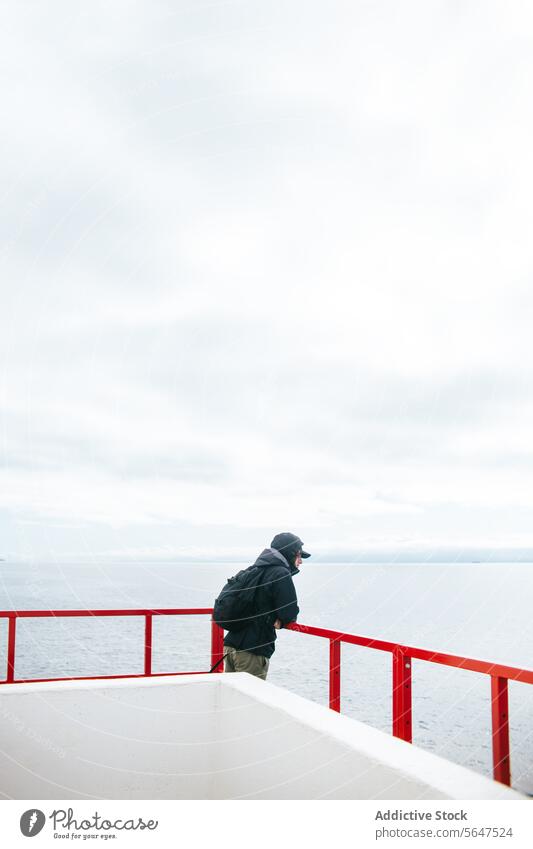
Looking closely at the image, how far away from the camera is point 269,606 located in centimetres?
418

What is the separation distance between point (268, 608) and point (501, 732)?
1.74 m

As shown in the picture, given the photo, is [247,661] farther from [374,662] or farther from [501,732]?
[374,662]

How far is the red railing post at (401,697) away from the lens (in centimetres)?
318

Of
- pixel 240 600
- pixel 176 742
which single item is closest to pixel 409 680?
pixel 176 742

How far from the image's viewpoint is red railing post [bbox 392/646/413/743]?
3184 millimetres

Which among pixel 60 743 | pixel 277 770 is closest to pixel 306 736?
pixel 277 770

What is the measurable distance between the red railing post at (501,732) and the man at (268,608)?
1.55 m

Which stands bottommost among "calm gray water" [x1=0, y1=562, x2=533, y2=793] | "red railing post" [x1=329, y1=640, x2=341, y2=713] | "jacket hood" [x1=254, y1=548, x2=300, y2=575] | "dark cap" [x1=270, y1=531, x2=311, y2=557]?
"calm gray water" [x1=0, y1=562, x2=533, y2=793]

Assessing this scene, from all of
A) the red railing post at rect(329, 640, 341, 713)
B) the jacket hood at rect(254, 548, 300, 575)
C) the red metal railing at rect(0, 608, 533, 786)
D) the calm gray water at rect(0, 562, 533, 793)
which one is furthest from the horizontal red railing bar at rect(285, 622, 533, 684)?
the calm gray water at rect(0, 562, 533, 793)

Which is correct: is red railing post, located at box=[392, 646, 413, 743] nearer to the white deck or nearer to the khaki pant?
the white deck

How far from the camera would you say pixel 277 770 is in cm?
275

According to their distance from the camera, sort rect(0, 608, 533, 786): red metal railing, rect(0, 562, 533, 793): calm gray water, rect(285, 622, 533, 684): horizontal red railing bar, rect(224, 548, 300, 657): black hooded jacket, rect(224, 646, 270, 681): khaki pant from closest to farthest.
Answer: rect(285, 622, 533, 684): horizontal red railing bar
rect(0, 608, 533, 786): red metal railing
rect(224, 548, 300, 657): black hooded jacket
rect(224, 646, 270, 681): khaki pant
rect(0, 562, 533, 793): calm gray water
